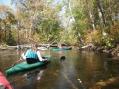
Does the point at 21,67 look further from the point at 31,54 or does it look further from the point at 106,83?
the point at 106,83

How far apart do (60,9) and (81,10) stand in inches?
380

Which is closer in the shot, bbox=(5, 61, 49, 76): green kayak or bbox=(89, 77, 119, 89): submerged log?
bbox=(89, 77, 119, 89): submerged log

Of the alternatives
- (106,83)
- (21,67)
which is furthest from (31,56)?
(106,83)

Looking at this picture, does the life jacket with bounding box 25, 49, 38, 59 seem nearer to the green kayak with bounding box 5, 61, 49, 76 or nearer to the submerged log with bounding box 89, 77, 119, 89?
the green kayak with bounding box 5, 61, 49, 76

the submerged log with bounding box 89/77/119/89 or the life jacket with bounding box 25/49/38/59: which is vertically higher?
the life jacket with bounding box 25/49/38/59

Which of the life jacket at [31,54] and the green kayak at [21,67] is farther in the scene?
the life jacket at [31,54]

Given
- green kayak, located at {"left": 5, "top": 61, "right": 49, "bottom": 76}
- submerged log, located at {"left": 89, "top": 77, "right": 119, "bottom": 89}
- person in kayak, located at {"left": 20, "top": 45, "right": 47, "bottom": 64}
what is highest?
person in kayak, located at {"left": 20, "top": 45, "right": 47, "bottom": 64}

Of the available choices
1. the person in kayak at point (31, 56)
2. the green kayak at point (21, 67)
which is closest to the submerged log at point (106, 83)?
the green kayak at point (21, 67)

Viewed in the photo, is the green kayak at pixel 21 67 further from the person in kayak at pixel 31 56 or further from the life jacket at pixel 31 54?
the life jacket at pixel 31 54

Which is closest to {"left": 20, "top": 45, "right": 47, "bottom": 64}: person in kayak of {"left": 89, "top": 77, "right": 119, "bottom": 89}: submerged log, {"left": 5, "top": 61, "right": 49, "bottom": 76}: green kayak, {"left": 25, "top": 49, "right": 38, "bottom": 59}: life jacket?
{"left": 25, "top": 49, "right": 38, "bottom": 59}: life jacket

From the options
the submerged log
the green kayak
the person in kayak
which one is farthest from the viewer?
the person in kayak

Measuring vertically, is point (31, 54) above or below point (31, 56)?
above

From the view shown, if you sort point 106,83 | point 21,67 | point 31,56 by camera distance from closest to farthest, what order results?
point 106,83, point 21,67, point 31,56

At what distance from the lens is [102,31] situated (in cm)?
4481
